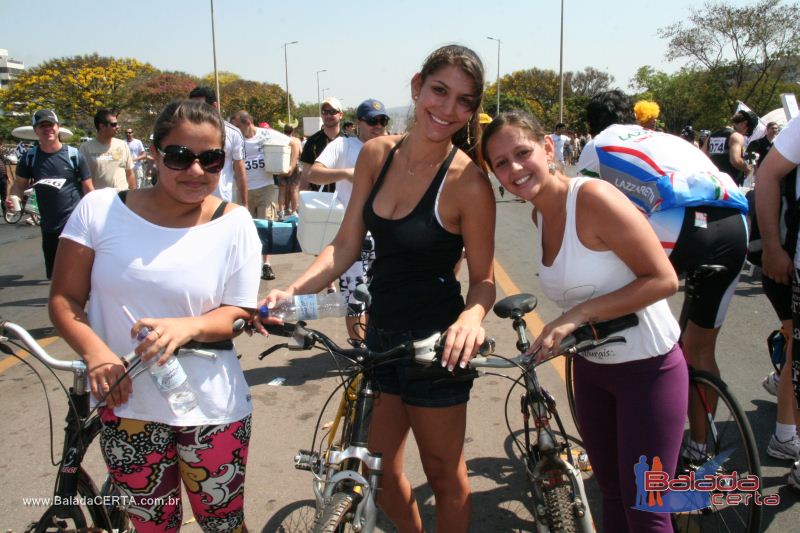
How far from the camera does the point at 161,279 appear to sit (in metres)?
1.90

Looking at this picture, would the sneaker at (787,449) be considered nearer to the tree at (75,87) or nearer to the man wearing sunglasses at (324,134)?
the man wearing sunglasses at (324,134)

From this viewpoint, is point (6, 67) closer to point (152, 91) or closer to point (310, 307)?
point (152, 91)

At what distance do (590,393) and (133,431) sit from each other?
1624mm

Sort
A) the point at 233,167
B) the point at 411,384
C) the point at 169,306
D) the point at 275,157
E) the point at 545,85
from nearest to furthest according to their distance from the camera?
the point at 169,306
the point at 411,384
the point at 233,167
the point at 275,157
the point at 545,85

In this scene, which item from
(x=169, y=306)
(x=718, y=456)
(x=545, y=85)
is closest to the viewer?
(x=169, y=306)

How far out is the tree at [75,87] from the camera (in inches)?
2328

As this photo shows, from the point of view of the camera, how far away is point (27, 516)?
2.96 m

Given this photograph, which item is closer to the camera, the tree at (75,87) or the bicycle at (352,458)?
the bicycle at (352,458)

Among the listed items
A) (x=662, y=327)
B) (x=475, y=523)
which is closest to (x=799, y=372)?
(x=662, y=327)

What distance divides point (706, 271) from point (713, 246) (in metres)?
0.12

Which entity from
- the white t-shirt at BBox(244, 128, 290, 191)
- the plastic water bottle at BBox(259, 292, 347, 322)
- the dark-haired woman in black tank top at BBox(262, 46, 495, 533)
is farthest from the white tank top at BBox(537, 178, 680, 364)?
the white t-shirt at BBox(244, 128, 290, 191)

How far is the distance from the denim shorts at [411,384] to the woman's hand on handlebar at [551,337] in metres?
0.33

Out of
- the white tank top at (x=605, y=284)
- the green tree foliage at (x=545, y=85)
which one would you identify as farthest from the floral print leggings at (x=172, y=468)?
the green tree foliage at (x=545, y=85)

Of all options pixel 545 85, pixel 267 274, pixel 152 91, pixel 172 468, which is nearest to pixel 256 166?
pixel 267 274
